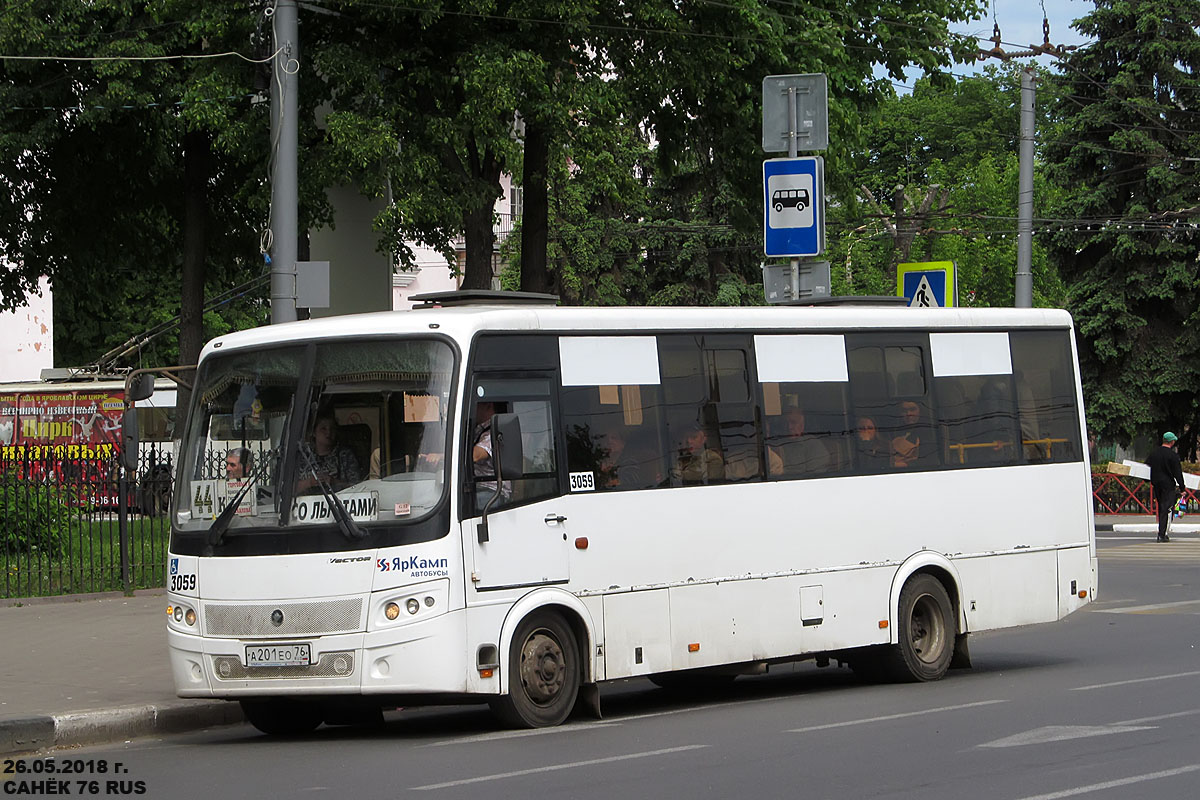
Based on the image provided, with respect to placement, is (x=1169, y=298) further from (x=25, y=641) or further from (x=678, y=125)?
(x=25, y=641)

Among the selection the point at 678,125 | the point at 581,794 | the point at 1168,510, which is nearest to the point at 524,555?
the point at 581,794

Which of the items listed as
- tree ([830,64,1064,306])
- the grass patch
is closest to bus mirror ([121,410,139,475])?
the grass patch

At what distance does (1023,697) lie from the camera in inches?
508

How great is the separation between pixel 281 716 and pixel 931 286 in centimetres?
985

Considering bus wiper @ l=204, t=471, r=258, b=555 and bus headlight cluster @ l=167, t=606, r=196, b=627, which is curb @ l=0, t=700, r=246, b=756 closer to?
bus headlight cluster @ l=167, t=606, r=196, b=627

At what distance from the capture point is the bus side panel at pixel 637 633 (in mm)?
12062

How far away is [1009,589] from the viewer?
49.4 feet

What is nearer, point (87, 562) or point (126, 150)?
point (87, 562)

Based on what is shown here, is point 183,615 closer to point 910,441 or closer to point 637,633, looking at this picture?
point 637,633

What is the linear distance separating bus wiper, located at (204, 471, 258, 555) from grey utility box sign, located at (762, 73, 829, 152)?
8370 millimetres

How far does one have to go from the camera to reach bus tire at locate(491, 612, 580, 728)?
11414 mm

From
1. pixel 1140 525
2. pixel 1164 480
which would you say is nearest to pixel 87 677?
pixel 1164 480

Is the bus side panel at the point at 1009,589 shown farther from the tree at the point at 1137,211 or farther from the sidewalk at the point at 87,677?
the tree at the point at 1137,211

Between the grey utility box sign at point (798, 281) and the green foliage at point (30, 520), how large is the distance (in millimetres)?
8425
